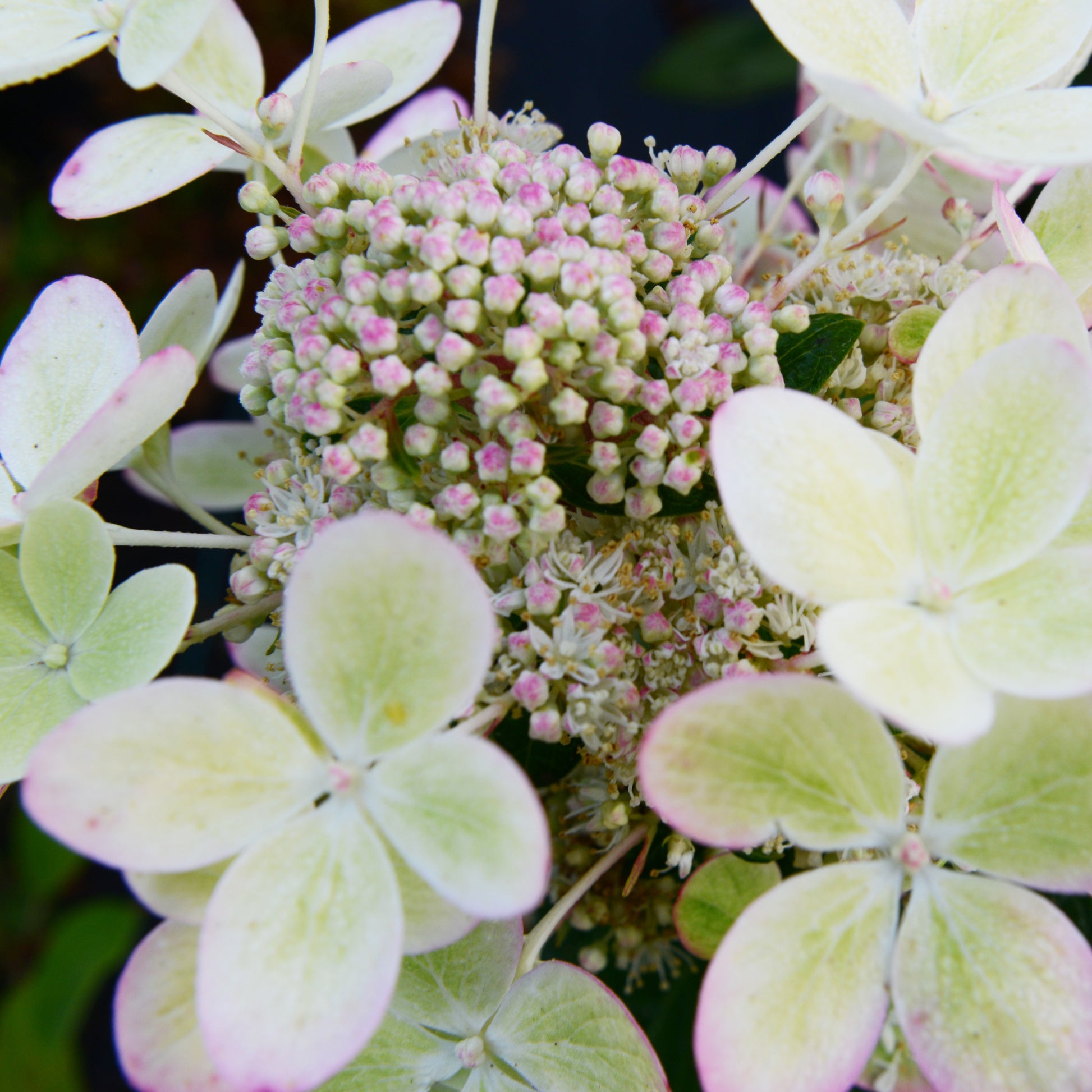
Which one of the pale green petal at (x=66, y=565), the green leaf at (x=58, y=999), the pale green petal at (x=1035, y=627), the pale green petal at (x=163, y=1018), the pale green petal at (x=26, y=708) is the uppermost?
the pale green petal at (x=66, y=565)

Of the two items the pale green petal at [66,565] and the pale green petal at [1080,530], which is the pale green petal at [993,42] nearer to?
the pale green petal at [1080,530]

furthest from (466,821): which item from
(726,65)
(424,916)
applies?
(726,65)

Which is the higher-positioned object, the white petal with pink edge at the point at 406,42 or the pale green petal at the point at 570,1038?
the white petal with pink edge at the point at 406,42

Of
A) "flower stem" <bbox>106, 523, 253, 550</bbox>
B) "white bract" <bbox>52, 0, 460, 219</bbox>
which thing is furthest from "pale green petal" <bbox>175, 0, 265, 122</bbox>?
"flower stem" <bbox>106, 523, 253, 550</bbox>

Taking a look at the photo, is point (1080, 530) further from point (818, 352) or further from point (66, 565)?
point (66, 565)

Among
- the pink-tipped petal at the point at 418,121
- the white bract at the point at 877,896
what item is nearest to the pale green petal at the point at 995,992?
the white bract at the point at 877,896

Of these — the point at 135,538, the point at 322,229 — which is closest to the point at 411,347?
the point at 322,229

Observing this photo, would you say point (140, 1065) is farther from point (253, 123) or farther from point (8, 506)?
point (253, 123)
